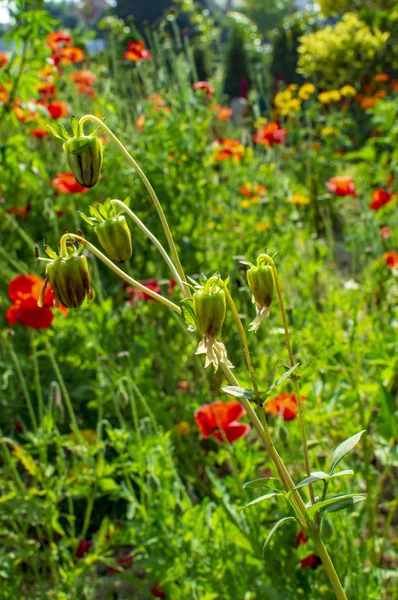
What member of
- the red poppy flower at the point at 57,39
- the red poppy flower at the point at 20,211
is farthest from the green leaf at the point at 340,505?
the red poppy flower at the point at 57,39

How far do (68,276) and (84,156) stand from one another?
0.12m

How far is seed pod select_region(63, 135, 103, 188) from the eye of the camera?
25.4 inches

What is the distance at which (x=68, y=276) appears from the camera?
2.13 ft

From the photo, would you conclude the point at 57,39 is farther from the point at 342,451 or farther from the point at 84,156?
the point at 342,451

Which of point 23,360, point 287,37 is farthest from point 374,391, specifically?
point 287,37

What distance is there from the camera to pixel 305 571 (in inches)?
48.4

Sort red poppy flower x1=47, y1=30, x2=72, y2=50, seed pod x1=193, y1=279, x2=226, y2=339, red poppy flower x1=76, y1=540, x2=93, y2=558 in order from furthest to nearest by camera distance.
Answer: red poppy flower x1=47, y1=30, x2=72, y2=50
red poppy flower x1=76, y1=540, x2=93, y2=558
seed pod x1=193, y1=279, x2=226, y2=339

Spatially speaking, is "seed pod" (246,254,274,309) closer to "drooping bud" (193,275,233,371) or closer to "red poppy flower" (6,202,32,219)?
"drooping bud" (193,275,233,371)

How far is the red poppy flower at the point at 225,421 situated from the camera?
1.28m

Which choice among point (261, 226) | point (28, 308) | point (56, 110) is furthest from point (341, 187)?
point (28, 308)

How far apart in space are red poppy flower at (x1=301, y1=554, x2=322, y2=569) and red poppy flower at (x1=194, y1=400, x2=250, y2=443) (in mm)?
251

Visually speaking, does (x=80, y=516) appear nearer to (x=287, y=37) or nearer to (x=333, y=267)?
(x=333, y=267)

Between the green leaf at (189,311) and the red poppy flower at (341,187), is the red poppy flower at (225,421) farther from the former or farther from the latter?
the red poppy flower at (341,187)

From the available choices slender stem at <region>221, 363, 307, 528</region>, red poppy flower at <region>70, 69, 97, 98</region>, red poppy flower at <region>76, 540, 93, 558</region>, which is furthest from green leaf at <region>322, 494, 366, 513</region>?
red poppy flower at <region>70, 69, 97, 98</region>
